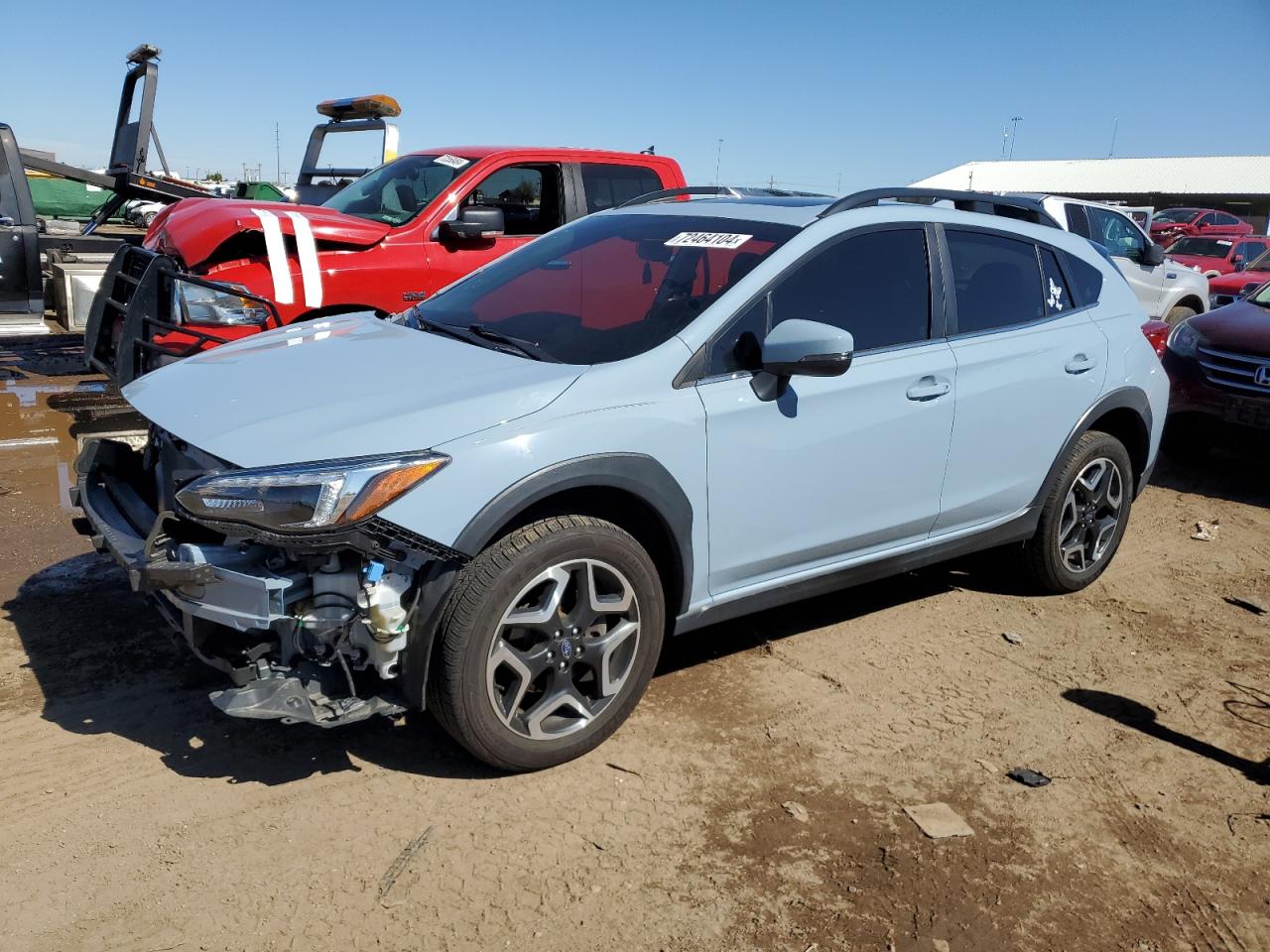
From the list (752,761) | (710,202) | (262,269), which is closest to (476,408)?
(752,761)

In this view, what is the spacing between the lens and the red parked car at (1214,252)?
20.0 metres

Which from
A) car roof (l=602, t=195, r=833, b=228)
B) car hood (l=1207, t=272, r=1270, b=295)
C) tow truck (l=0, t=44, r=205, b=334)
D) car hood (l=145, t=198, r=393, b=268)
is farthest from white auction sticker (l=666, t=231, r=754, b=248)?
car hood (l=1207, t=272, r=1270, b=295)

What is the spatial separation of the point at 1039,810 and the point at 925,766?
0.38 meters

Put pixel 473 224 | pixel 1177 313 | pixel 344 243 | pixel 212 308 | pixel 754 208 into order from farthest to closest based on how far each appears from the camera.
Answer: pixel 1177 313, pixel 473 224, pixel 344 243, pixel 212 308, pixel 754 208

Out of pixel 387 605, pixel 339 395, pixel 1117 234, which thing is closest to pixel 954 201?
pixel 339 395

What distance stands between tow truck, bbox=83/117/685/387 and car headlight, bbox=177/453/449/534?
192 cm

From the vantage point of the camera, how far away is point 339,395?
10.8ft

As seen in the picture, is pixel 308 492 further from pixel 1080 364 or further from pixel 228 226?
pixel 228 226

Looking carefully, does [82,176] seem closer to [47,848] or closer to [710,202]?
[710,202]

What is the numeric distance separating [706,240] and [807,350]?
2.65ft

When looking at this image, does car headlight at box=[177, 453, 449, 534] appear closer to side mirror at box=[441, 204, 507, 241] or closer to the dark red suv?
side mirror at box=[441, 204, 507, 241]

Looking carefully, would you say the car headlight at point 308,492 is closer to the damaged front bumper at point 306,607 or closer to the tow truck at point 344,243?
the damaged front bumper at point 306,607

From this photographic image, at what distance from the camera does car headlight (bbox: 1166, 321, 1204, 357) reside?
7840 millimetres

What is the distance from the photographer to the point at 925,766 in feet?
11.6
